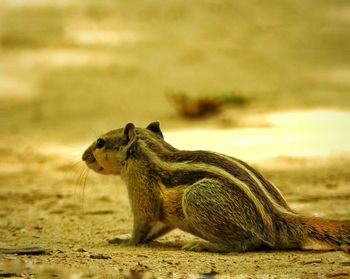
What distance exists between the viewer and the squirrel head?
697 centimetres

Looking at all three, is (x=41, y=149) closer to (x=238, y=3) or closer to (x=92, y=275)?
(x=92, y=275)

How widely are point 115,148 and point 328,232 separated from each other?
205 cm

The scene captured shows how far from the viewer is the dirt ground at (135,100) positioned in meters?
5.82

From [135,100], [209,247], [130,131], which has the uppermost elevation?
[135,100]

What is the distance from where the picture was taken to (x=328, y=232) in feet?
19.9

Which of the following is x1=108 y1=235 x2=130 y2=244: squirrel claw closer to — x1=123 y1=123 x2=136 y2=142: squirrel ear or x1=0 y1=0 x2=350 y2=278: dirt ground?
x1=0 y1=0 x2=350 y2=278: dirt ground

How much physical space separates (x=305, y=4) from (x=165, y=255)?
16285 mm

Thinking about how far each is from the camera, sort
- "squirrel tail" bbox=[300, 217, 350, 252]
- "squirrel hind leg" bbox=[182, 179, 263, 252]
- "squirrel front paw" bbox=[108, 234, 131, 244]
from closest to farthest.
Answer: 1. "squirrel tail" bbox=[300, 217, 350, 252]
2. "squirrel hind leg" bbox=[182, 179, 263, 252]
3. "squirrel front paw" bbox=[108, 234, 131, 244]

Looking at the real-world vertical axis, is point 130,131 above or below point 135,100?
below

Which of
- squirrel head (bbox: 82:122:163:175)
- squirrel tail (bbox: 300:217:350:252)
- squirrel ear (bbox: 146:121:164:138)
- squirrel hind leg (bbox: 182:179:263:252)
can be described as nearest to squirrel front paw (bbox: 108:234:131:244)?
squirrel head (bbox: 82:122:163:175)

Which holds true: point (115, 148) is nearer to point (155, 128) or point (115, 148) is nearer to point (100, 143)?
point (100, 143)

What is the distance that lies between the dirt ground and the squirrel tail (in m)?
0.10

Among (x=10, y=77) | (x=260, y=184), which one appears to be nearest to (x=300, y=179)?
(x=260, y=184)

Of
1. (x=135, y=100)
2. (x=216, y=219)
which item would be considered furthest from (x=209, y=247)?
(x=135, y=100)
